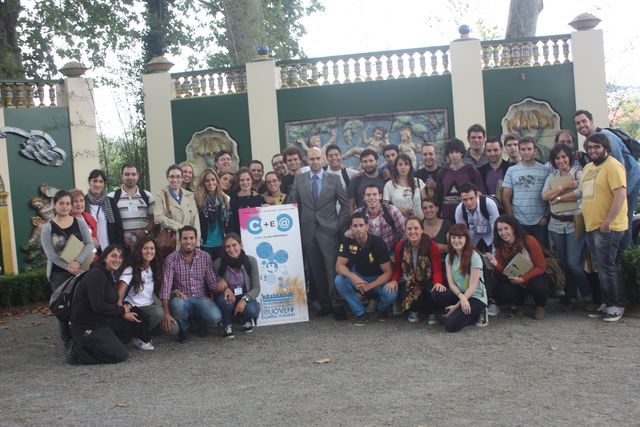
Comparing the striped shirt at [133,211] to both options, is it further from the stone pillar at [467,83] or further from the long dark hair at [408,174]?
the stone pillar at [467,83]

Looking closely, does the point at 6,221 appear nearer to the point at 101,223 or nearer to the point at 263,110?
the point at 263,110

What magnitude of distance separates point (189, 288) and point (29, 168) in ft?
22.5

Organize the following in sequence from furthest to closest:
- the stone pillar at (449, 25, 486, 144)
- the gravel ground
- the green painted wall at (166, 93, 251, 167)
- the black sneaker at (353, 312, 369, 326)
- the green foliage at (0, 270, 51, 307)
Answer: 1. the green painted wall at (166, 93, 251, 167)
2. the stone pillar at (449, 25, 486, 144)
3. the green foliage at (0, 270, 51, 307)
4. the black sneaker at (353, 312, 369, 326)
5. the gravel ground

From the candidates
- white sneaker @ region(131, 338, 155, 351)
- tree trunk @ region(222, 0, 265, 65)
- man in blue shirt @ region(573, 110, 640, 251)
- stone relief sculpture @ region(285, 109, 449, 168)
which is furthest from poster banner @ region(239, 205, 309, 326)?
tree trunk @ region(222, 0, 265, 65)

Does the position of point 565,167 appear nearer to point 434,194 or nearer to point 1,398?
point 434,194

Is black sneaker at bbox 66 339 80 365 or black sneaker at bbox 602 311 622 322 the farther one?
black sneaker at bbox 602 311 622 322

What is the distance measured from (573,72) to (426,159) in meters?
6.31

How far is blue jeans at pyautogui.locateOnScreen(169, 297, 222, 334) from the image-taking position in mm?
7480

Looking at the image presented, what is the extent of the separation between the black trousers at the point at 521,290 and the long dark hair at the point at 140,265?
11.2 feet

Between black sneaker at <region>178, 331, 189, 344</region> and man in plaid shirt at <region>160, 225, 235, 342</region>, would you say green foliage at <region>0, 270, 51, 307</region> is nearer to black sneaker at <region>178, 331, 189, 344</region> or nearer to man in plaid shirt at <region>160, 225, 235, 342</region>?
man in plaid shirt at <region>160, 225, 235, 342</region>

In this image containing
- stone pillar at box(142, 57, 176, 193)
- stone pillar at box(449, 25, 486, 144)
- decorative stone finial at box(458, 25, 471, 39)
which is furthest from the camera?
stone pillar at box(142, 57, 176, 193)

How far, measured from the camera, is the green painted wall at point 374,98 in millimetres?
13766

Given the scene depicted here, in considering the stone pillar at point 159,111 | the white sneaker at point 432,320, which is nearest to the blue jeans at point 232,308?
the white sneaker at point 432,320

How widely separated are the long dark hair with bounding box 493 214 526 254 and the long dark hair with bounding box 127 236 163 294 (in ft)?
11.1
